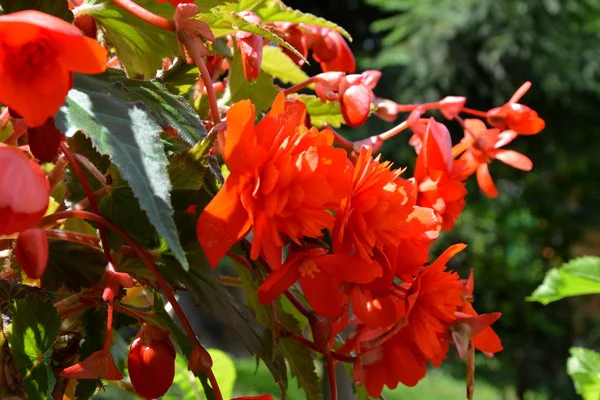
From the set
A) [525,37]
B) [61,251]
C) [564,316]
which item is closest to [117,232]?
[61,251]

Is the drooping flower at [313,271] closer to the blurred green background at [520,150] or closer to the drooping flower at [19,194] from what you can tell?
the drooping flower at [19,194]

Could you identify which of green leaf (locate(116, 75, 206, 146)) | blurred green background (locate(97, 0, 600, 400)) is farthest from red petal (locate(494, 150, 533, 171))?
blurred green background (locate(97, 0, 600, 400))

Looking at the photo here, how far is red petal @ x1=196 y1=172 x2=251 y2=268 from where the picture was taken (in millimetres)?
262

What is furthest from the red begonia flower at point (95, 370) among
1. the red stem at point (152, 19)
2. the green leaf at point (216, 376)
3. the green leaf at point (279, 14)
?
the green leaf at point (216, 376)

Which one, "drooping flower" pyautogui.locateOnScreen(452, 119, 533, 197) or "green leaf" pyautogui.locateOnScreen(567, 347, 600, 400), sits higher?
"drooping flower" pyautogui.locateOnScreen(452, 119, 533, 197)

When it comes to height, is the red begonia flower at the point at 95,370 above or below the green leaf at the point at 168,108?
below

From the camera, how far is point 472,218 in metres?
4.68

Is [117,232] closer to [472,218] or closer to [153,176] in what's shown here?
[153,176]

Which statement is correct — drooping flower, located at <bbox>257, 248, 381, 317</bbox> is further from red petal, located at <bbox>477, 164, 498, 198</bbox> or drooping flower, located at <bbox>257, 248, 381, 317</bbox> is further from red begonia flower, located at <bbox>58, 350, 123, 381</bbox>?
red petal, located at <bbox>477, 164, 498, 198</bbox>

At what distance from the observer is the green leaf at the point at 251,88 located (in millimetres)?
404

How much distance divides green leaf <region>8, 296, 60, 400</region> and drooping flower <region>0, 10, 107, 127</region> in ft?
0.28

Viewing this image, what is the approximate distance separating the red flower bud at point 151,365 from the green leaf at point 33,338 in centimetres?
3

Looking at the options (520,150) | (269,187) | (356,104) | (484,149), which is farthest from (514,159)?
(520,150)

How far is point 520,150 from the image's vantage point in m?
4.41
